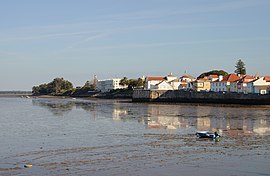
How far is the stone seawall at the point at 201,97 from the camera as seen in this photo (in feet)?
215

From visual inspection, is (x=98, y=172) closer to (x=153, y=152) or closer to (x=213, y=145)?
(x=153, y=152)

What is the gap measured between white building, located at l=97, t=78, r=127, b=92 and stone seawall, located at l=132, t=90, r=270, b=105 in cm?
6704

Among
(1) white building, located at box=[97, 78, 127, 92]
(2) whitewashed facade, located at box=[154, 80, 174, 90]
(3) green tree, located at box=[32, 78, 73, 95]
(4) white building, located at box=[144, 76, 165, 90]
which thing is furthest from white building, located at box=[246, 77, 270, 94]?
(3) green tree, located at box=[32, 78, 73, 95]

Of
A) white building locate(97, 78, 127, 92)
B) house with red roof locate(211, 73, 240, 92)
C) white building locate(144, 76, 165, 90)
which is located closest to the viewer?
house with red roof locate(211, 73, 240, 92)

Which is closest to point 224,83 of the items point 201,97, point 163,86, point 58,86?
point 201,97

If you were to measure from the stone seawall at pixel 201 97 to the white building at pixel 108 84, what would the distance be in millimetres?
67041

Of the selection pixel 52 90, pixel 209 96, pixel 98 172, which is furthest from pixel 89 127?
pixel 52 90

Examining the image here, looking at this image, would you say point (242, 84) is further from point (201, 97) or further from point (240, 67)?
point (240, 67)

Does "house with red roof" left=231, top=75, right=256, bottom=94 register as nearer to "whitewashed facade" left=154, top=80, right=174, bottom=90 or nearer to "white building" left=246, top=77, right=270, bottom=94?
"white building" left=246, top=77, right=270, bottom=94

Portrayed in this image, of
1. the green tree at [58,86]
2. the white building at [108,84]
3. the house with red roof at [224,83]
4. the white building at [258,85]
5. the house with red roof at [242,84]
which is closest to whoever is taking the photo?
the white building at [258,85]

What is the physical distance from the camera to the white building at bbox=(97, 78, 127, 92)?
164 metres

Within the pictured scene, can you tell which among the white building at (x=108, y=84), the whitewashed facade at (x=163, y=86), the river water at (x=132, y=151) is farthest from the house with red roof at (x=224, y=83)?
the white building at (x=108, y=84)

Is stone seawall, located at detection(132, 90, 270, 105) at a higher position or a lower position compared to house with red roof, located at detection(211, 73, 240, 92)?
lower

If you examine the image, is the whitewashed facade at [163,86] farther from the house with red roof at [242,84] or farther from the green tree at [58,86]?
the green tree at [58,86]
